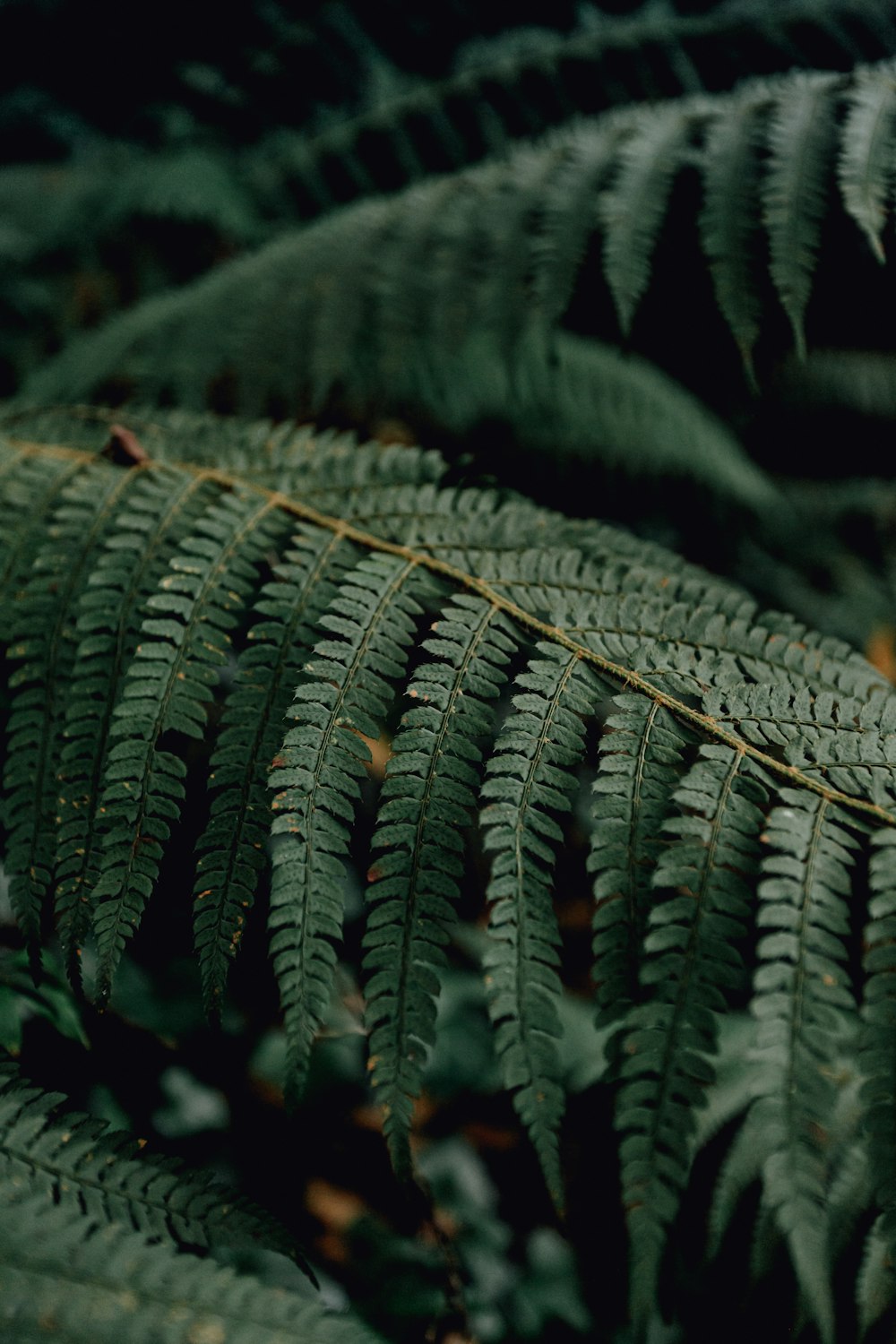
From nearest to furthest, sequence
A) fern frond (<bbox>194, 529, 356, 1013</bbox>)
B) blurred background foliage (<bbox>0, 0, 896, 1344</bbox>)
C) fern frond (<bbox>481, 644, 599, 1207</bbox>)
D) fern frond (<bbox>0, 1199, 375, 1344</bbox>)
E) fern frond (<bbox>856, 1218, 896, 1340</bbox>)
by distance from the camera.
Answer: fern frond (<bbox>0, 1199, 375, 1344</bbox>) < fern frond (<bbox>481, 644, 599, 1207</bbox>) < fern frond (<bbox>194, 529, 356, 1013</bbox>) < fern frond (<bbox>856, 1218, 896, 1340</bbox>) < blurred background foliage (<bbox>0, 0, 896, 1344</bbox>)

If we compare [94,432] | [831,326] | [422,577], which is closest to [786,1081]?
[422,577]

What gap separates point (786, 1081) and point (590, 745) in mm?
1529

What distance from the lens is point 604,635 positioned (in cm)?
90

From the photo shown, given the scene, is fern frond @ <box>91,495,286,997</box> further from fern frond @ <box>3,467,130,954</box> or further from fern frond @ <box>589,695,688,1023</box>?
fern frond @ <box>589,695,688,1023</box>

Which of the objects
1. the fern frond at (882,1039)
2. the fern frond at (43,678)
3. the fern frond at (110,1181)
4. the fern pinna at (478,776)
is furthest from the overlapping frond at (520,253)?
the fern frond at (110,1181)

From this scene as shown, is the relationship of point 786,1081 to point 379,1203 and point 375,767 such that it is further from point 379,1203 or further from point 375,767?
point 375,767

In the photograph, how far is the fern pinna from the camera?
0.68 meters

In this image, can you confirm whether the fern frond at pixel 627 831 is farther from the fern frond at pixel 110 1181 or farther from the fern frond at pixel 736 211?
the fern frond at pixel 736 211

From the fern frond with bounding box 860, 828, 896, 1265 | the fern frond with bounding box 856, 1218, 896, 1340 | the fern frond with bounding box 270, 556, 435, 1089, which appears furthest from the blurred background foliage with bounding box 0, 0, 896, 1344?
the fern frond with bounding box 860, 828, 896, 1265

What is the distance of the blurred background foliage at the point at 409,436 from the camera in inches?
51.6

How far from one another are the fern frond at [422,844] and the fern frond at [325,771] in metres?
0.04

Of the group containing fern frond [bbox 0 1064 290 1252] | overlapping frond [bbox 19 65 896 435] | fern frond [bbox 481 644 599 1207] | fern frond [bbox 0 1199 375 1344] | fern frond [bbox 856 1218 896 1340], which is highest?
overlapping frond [bbox 19 65 896 435]

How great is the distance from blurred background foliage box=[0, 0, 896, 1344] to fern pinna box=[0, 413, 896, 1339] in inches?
9.3

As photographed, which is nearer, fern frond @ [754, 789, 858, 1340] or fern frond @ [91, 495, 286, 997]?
fern frond @ [754, 789, 858, 1340]
